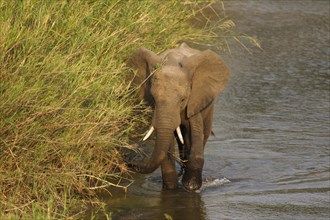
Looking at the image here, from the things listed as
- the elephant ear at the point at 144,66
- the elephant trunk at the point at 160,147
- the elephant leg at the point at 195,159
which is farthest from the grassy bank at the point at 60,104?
the elephant leg at the point at 195,159

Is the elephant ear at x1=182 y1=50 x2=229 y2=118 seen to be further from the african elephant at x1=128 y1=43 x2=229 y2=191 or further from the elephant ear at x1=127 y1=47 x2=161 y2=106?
the elephant ear at x1=127 y1=47 x2=161 y2=106

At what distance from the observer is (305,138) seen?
35.2 ft

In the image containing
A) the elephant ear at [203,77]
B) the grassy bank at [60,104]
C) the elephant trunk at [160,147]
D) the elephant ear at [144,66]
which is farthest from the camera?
the elephant ear at [203,77]

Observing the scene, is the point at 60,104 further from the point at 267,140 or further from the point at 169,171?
the point at 267,140

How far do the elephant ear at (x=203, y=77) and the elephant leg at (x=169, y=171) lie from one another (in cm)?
39

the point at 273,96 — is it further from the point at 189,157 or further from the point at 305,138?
the point at 189,157

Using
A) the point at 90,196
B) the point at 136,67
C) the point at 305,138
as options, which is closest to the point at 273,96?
the point at 305,138

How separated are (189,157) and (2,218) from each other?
303 centimetres

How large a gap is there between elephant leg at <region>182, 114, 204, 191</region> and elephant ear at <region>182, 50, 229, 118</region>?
0.13 m

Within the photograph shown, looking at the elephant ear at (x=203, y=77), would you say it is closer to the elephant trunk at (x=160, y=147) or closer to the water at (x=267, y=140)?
the elephant trunk at (x=160, y=147)

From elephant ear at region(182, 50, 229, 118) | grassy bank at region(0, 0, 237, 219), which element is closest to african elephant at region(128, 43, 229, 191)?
elephant ear at region(182, 50, 229, 118)

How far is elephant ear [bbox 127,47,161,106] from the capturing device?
28.6ft

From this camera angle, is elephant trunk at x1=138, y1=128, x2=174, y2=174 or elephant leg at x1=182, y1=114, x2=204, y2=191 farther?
elephant leg at x1=182, y1=114, x2=204, y2=191

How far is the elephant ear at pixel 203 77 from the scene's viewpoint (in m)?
8.84
